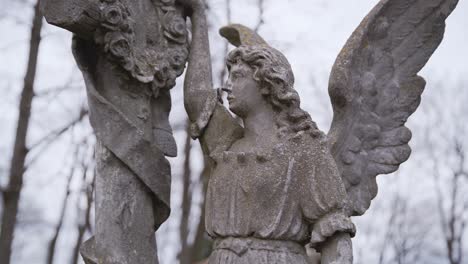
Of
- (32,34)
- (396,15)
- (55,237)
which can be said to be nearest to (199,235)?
(55,237)

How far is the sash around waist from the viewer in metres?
4.40

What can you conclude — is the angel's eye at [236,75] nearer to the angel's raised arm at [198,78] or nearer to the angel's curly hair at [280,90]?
the angel's curly hair at [280,90]

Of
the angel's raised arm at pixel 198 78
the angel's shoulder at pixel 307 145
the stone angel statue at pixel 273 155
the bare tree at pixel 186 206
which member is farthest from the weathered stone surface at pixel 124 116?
the bare tree at pixel 186 206

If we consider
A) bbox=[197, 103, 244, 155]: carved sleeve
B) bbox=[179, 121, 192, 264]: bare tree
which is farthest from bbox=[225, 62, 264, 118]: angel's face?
bbox=[179, 121, 192, 264]: bare tree

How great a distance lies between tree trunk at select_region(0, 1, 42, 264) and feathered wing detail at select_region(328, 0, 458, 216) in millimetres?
5635

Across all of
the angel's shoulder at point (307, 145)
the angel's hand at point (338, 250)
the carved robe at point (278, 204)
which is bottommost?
the angel's hand at point (338, 250)

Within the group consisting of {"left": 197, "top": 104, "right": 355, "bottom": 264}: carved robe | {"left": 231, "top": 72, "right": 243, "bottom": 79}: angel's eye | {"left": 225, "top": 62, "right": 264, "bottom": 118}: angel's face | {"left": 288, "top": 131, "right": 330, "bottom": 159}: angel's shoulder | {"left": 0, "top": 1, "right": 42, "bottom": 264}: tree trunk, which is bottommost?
{"left": 197, "top": 104, "right": 355, "bottom": 264}: carved robe

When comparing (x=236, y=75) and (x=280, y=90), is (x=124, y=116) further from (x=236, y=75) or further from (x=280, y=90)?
(x=280, y=90)

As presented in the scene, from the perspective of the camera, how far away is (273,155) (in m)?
4.51

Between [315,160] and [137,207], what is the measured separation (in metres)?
1.14

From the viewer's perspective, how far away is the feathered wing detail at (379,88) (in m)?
5.46

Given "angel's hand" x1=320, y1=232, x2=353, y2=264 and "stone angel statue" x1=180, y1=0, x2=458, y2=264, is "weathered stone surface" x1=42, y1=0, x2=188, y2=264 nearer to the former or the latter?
"stone angel statue" x1=180, y1=0, x2=458, y2=264

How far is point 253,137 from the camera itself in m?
4.68

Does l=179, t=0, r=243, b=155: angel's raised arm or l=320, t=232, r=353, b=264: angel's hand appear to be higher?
l=179, t=0, r=243, b=155: angel's raised arm
